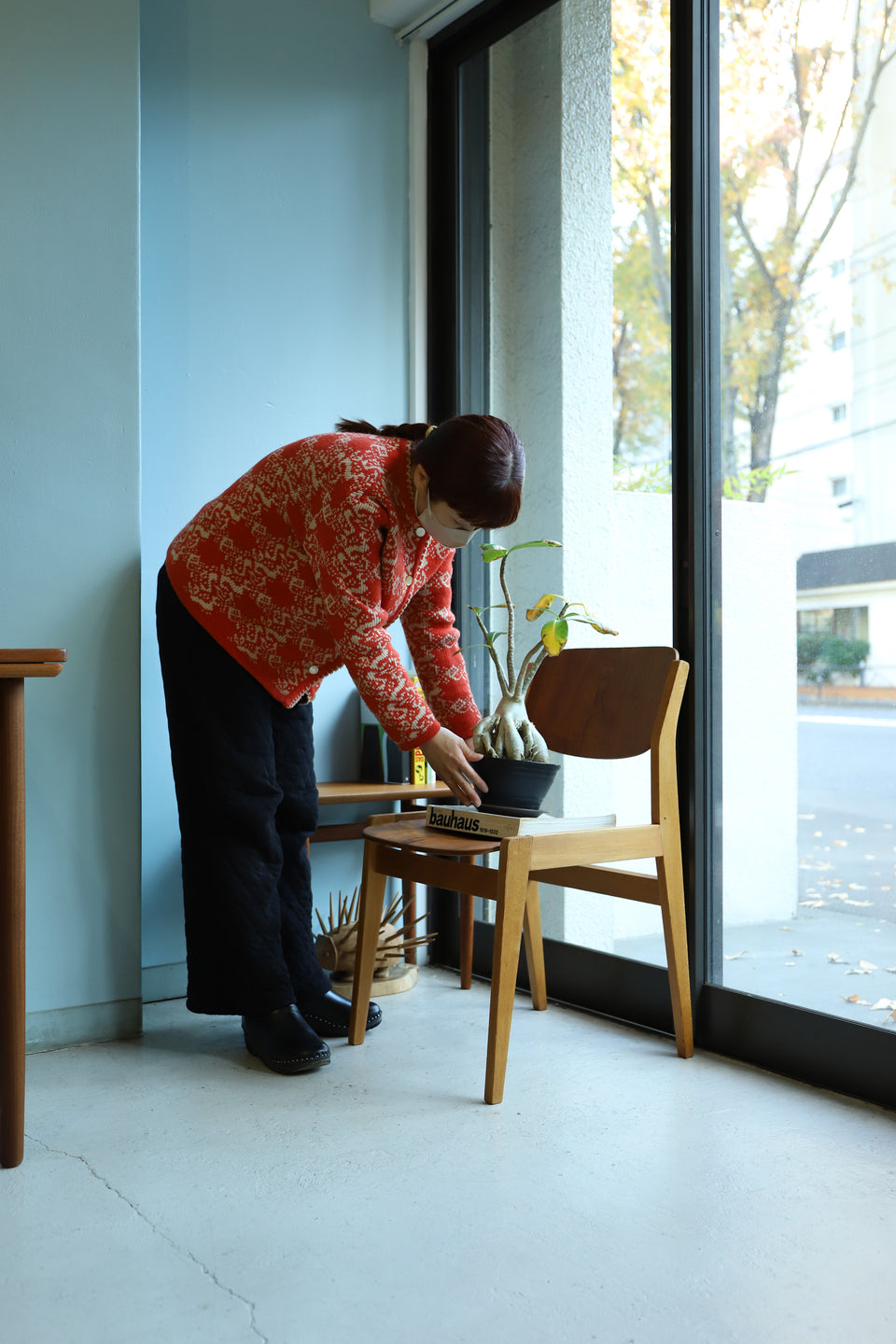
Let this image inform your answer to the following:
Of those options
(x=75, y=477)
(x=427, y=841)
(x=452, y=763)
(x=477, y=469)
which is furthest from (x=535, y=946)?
(x=75, y=477)

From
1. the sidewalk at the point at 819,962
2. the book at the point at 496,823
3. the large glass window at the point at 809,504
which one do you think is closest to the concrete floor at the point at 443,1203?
the sidewalk at the point at 819,962

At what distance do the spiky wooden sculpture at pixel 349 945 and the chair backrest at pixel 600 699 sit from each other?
1.72 ft

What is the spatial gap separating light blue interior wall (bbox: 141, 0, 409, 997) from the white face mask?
865 millimetres

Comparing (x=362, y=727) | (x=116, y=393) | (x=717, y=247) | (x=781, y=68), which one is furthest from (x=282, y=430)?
(x=781, y=68)

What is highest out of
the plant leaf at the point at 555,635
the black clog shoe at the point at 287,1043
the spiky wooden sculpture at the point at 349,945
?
the plant leaf at the point at 555,635

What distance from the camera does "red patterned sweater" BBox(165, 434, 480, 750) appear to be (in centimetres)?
175

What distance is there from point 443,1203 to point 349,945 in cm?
100

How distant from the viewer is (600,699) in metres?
2.18

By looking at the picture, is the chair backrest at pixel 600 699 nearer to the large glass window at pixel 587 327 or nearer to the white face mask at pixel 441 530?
the large glass window at pixel 587 327

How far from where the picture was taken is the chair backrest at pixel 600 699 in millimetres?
2074

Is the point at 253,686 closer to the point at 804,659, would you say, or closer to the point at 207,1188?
the point at 207,1188

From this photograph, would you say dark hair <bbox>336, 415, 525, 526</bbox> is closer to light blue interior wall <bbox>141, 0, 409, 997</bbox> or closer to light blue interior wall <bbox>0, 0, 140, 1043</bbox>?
light blue interior wall <bbox>0, 0, 140, 1043</bbox>

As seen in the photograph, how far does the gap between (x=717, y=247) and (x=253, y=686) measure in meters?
1.21

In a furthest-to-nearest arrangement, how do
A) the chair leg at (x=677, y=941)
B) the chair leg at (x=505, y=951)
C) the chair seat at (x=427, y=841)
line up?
1. the chair leg at (x=677, y=941)
2. the chair seat at (x=427, y=841)
3. the chair leg at (x=505, y=951)
